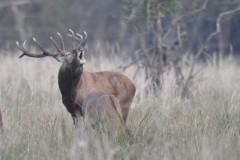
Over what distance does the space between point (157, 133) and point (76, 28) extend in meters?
25.9

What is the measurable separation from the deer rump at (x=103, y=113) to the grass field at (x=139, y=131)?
202mm

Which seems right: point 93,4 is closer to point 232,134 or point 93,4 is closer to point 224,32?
point 224,32

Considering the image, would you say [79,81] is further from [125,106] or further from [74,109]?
[125,106]

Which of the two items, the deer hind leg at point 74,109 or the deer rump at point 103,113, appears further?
the deer hind leg at point 74,109

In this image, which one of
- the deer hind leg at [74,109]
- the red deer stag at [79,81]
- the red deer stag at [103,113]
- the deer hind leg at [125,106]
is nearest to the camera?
the red deer stag at [103,113]

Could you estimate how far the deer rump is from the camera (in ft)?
29.1

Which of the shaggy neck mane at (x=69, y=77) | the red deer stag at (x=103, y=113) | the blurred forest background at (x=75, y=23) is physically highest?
the shaggy neck mane at (x=69, y=77)

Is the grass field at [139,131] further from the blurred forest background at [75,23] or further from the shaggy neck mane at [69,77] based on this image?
the blurred forest background at [75,23]

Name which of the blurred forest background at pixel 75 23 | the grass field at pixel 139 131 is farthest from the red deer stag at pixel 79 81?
the blurred forest background at pixel 75 23

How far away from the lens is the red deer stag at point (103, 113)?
8858 mm

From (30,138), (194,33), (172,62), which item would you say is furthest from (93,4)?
(30,138)

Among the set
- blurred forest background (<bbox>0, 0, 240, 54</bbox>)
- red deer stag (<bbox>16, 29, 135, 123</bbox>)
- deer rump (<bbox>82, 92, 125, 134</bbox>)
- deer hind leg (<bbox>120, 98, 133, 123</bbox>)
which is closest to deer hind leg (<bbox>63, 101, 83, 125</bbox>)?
red deer stag (<bbox>16, 29, 135, 123</bbox>)

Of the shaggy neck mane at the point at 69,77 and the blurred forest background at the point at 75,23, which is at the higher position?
the shaggy neck mane at the point at 69,77

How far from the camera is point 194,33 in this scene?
32.2 metres
